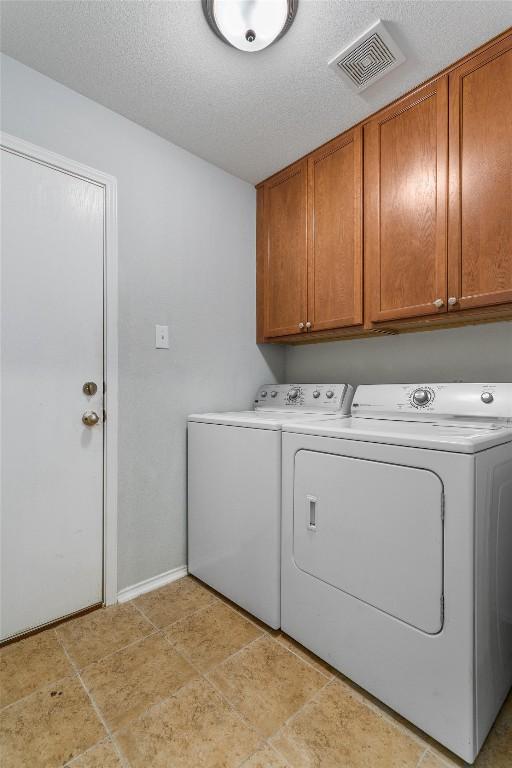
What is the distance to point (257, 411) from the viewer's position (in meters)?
2.18

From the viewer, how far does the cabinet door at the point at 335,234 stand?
179 centimetres

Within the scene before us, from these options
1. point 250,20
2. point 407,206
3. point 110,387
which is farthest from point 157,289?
point 407,206

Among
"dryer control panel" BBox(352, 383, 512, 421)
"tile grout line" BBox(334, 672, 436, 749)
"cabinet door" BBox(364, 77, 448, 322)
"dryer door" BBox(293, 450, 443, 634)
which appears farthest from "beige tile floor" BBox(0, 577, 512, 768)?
"cabinet door" BBox(364, 77, 448, 322)

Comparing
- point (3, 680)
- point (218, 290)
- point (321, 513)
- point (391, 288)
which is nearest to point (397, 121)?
point (391, 288)

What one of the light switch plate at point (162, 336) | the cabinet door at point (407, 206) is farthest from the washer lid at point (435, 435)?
the light switch plate at point (162, 336)

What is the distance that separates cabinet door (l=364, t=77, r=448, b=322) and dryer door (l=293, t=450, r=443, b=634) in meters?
0.80

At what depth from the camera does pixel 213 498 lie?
177cm

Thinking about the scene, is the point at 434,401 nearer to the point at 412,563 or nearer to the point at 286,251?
the point at 412,563

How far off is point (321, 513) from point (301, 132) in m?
1.78

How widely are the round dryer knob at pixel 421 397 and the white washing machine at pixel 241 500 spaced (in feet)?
1.25

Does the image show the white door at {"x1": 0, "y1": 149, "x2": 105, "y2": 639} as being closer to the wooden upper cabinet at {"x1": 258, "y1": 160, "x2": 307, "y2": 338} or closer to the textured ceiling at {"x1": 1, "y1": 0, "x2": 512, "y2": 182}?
the textured ceiling at {"x1": 1, "y1": 0, "x2": 512, "y2": 182}

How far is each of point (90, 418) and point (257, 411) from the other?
919mm

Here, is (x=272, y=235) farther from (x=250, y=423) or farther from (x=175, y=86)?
(x=250, y=423)

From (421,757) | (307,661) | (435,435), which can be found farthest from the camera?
(307,661)
